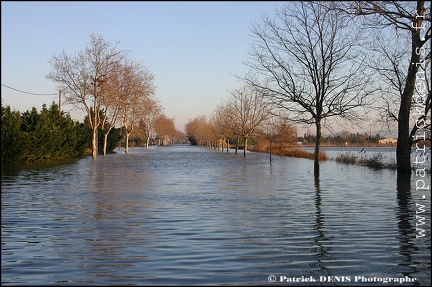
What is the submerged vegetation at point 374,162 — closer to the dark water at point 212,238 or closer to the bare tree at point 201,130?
the dark water at point 212,238

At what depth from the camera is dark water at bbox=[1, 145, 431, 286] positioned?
646 centimetres

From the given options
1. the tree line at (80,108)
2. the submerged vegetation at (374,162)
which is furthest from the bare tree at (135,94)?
the submerged vegetation at (374,162)

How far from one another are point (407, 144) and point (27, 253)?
1981 centimetres

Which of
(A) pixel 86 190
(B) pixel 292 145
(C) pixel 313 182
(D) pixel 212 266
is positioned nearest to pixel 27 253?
(D) pixel 212 266

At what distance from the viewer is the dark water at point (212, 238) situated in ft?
21.2

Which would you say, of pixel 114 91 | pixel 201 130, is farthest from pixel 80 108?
pixel 201 130

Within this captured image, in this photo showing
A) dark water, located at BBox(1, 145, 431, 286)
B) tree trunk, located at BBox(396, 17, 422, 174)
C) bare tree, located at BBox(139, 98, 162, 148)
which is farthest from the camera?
bare tree, located at BBox(139, 98, 162, 148)

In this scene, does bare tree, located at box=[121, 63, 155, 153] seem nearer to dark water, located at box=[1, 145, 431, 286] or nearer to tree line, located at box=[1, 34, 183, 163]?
tree line, located at box=[1, 34, 183, 163]

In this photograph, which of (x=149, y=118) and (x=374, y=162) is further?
(x=149, y=118)

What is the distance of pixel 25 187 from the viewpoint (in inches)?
691

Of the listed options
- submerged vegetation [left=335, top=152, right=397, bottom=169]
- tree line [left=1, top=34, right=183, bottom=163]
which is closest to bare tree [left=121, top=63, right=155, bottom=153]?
tree line [left=1, top=34, right=183, bottom=163]

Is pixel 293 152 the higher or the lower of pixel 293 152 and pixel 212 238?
the higher

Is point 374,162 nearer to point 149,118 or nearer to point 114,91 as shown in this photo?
point 114,91

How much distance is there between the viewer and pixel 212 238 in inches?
349
